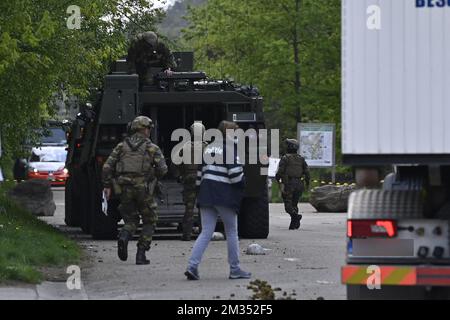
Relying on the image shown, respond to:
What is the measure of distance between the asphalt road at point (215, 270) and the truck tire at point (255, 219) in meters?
0.24

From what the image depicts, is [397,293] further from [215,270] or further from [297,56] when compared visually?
[297,56]

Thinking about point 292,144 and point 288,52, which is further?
point 288,52

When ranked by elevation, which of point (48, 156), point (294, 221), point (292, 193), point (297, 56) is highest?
point (297, 56)

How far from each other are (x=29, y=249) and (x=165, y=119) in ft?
24.3

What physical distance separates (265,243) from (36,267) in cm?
613

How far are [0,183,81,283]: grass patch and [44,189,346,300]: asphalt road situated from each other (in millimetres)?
353

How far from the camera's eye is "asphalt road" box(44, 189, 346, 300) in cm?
1464

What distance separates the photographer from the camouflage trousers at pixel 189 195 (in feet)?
74.0

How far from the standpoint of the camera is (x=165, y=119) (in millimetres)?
25344

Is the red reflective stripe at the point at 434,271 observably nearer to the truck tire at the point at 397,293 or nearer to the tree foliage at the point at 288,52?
the truck tire at the point at 397,293

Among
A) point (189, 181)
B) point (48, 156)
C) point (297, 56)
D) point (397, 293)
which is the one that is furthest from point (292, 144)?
point (48, 156)

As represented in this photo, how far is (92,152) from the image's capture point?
23.7 metres

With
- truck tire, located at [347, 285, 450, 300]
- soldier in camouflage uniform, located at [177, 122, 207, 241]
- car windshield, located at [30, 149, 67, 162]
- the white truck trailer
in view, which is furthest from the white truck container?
car windshield, located at [30, 149, 67, 162]
